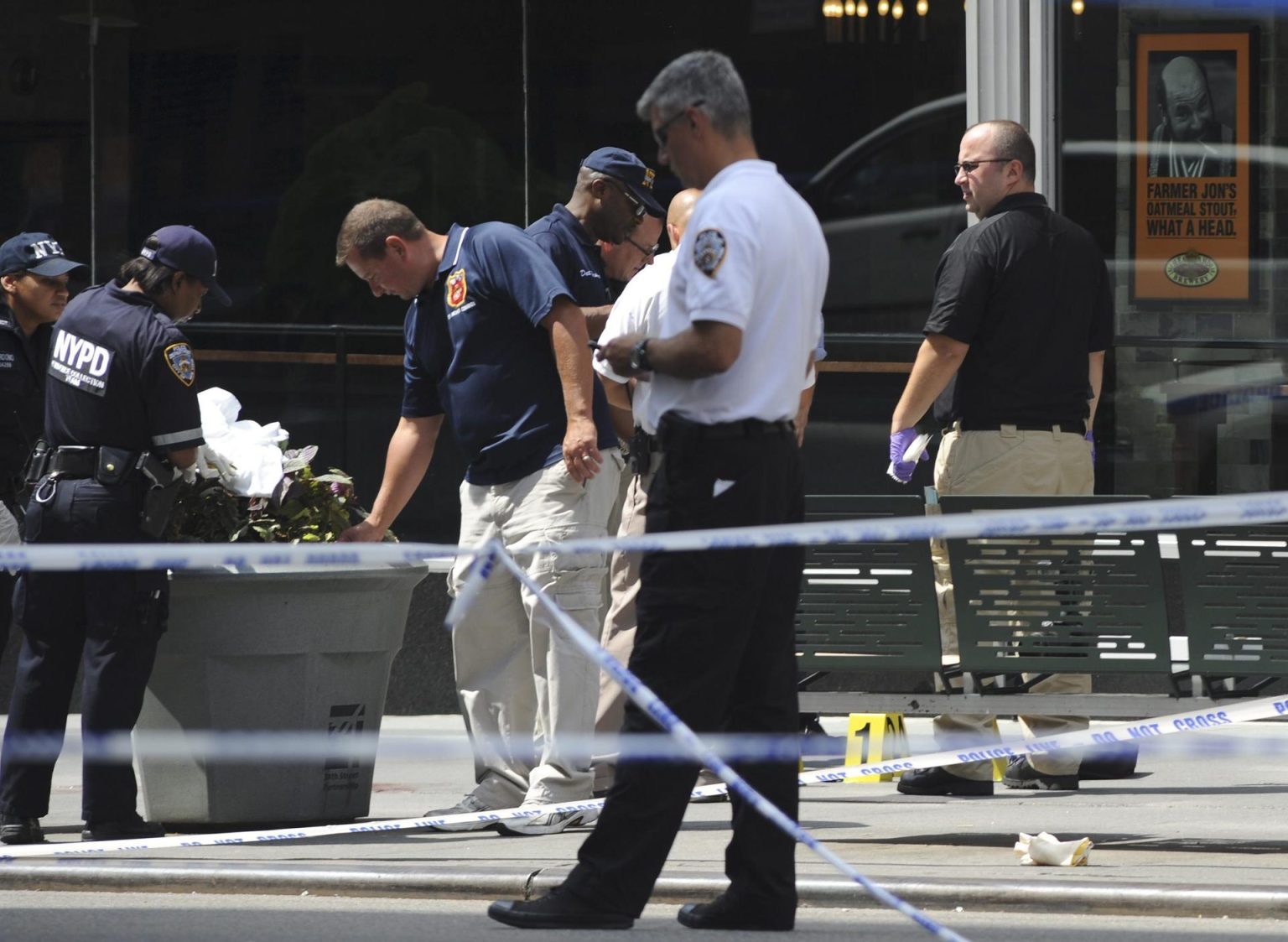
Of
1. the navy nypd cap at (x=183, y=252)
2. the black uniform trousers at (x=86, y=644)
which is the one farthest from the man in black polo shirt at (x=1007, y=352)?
the black uniform trousers at (x=86, y=644)

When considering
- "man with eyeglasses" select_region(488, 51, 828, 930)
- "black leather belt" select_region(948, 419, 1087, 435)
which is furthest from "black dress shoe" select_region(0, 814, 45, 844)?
"black leather belt" select_region(948, 419, 1087, 435)

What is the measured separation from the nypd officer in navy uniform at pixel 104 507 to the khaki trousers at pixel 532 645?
0.95 meters

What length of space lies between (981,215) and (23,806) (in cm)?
371

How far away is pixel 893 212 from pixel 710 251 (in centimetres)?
482

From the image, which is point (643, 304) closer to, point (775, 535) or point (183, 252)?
point (183, 252)

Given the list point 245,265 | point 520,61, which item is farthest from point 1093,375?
point 245,265

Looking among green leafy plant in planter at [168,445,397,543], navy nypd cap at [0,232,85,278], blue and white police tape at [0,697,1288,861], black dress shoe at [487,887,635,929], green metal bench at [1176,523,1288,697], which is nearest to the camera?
black dress shoe at [487,887,635,929]

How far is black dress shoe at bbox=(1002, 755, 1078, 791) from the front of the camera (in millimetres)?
7766

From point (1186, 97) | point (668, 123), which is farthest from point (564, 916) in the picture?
point (1186, 97)

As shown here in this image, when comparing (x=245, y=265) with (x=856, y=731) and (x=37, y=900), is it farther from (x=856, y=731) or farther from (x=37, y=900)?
(x=37, y=900)

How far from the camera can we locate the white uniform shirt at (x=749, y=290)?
4988 mm

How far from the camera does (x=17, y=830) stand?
6680mm

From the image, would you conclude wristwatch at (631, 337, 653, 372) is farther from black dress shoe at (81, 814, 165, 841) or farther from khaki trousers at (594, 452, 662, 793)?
black dress shoe at (81, 814, 165, 841)

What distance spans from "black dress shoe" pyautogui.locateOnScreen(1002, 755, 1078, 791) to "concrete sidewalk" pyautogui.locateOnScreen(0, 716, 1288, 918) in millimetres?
59
